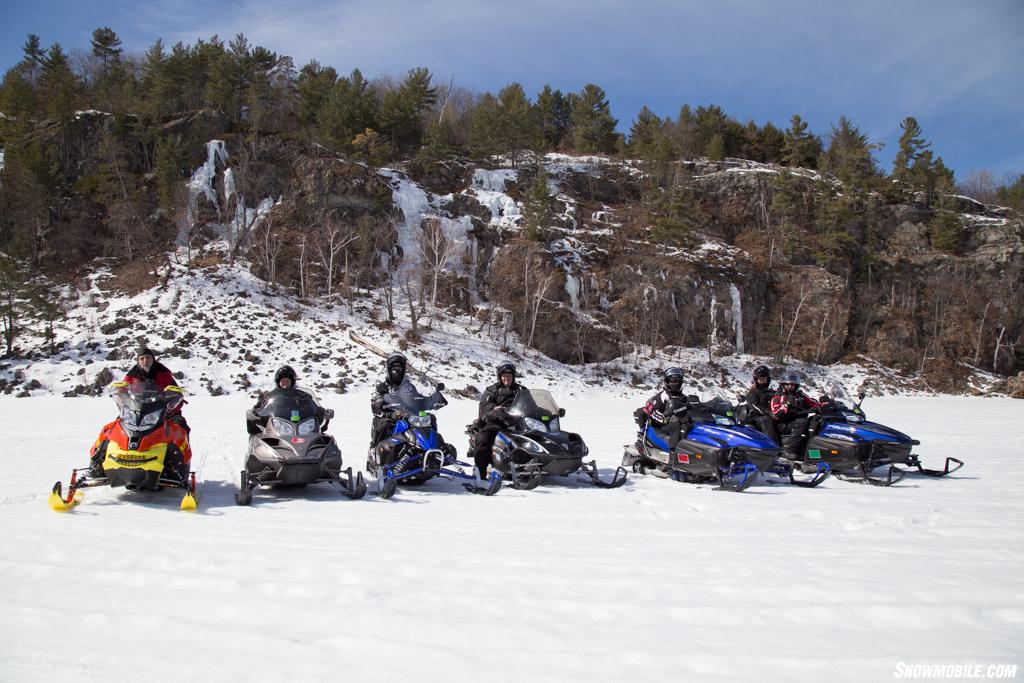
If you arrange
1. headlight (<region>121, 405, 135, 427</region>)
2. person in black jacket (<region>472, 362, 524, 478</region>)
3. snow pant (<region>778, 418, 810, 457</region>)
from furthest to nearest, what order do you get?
snow pant (<region>778, 418, 810, 457</region>) → person in black jacket (<region>472, 362, 524, 478</region>) → headlight (<region>121, 405, 135, 427</region>)

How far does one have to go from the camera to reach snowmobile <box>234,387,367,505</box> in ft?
19.2

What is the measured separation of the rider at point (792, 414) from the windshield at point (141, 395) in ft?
26.5

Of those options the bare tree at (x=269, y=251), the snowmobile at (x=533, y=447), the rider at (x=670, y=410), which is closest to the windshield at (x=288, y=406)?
the snowmobile at (x=533, y=447)

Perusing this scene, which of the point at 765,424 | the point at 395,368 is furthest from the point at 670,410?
the point at 395,368

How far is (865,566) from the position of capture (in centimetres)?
386

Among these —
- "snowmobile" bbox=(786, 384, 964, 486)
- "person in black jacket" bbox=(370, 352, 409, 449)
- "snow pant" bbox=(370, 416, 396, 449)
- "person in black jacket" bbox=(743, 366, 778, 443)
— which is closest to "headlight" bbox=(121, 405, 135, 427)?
"person in black jacket" bbox=(370, 352, 409, 449)

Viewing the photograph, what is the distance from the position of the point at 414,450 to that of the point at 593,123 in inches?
2172

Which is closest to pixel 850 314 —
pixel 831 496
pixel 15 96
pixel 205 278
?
pixel 831 496

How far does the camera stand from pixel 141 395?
18.1ft

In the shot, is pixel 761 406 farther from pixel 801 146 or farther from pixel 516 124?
pixel 801 146

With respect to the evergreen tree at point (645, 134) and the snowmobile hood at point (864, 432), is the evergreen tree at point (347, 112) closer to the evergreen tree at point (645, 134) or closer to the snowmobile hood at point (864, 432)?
the evergreen tree at point (645, 134)

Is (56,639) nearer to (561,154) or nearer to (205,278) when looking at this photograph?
(205,278)

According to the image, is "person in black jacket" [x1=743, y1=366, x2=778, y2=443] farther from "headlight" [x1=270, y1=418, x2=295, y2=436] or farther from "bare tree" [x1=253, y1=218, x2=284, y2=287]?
"bare tree" [x1=253, y1=218, x2=284, y2=287]

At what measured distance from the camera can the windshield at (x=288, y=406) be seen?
6.18 m
